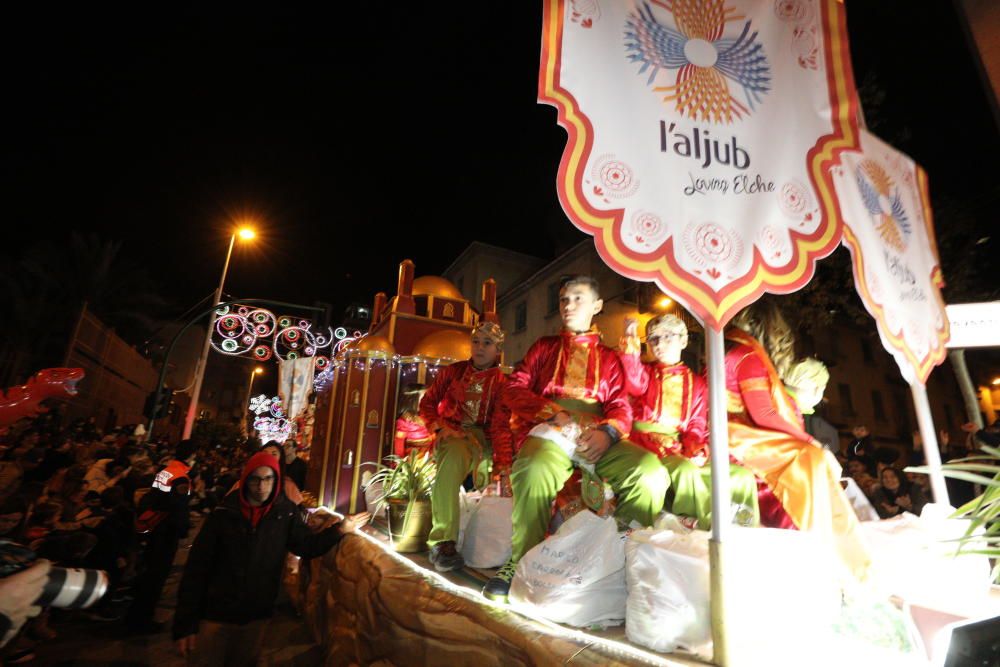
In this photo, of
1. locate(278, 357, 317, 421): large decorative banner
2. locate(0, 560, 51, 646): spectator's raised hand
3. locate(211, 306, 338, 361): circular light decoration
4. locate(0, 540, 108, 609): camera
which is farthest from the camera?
locate(278, 357, 317, 421): large decorative banner

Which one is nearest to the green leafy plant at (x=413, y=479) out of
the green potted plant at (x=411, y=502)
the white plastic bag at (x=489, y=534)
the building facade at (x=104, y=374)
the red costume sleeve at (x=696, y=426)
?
the green potted plant at (x=411, y=502)

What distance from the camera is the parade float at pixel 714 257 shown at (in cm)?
204

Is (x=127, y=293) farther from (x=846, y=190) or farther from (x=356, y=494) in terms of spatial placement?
(x=846, y=190)

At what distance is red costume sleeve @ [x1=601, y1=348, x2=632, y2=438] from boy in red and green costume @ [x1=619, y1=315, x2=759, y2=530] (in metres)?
0.06

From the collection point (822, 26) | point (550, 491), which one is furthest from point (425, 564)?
point (822, 26)

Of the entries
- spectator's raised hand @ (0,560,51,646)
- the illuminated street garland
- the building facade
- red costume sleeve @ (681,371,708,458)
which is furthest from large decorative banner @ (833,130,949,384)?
the illuminated street garland

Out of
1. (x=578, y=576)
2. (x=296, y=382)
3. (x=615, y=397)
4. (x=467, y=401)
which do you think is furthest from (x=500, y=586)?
(x=296, y=382)

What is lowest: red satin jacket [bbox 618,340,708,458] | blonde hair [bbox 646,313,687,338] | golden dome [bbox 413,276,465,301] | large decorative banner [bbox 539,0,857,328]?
red satin jacket [bbox 618,340,708,458]

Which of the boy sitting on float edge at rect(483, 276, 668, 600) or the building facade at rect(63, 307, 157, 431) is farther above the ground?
the building facade at rect(63, 307, 157, 431)

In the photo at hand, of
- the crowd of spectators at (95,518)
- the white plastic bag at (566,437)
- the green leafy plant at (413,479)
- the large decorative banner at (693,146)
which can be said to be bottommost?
the crowd of spectators at (95,518)

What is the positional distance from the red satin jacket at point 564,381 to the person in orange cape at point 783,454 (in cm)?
71

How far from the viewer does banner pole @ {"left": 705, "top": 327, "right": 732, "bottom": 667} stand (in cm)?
186

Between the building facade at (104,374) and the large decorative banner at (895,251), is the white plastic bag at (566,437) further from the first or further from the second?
the building facade at (104,374)

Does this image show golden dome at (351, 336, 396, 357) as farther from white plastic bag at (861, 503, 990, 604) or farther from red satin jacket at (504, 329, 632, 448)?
white plastic bag at (861, 503, 990, 604)
